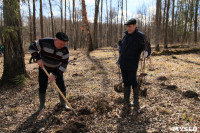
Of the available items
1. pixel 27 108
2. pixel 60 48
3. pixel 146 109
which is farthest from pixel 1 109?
pixel 146 109

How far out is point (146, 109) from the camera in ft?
11.2

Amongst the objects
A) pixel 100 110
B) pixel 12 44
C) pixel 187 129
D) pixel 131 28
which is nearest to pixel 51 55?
pixel 100 110

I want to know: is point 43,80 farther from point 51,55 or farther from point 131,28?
point 131,28

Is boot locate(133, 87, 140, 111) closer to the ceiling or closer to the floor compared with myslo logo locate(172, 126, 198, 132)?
closer to the ceiling

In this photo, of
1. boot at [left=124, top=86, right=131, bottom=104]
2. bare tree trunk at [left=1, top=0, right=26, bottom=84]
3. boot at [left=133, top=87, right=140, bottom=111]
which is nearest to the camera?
boot at [left=133, top=87, right=140, bottom=111]

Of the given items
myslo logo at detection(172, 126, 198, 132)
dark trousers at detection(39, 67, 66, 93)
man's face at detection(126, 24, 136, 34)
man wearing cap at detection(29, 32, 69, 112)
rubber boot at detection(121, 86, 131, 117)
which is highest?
man's face at detection(126, 24, 136, 34)

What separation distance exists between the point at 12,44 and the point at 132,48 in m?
3.98

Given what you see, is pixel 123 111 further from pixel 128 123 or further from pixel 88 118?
pixel 88 118

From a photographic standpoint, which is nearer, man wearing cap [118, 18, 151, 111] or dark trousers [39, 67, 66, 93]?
man wearing cap [118, 18, 151, 111]

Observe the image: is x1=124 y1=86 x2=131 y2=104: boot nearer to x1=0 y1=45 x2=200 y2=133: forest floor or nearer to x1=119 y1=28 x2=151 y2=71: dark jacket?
x1=0 y1=45 x2=200 y2=133: forest floor

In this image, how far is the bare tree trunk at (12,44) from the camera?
174 inches

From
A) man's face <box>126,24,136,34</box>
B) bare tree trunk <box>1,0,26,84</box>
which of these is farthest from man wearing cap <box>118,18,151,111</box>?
bare tree trunk <box>1,0,26,84</box>

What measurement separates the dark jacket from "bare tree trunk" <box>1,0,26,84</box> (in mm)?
3516

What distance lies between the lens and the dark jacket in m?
3.12
